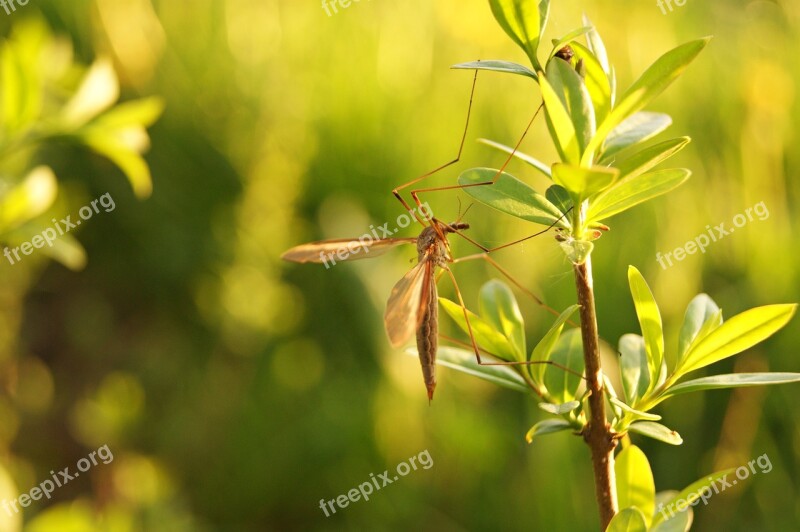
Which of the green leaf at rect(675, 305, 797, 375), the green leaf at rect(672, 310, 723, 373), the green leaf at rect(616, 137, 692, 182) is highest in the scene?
the green leaf at rect(616, 137, 692, 182)

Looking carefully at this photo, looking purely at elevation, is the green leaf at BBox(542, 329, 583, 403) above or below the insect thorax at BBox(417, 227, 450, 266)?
below

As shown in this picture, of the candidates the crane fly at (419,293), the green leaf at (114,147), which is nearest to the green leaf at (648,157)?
the crane fly at (419,293)

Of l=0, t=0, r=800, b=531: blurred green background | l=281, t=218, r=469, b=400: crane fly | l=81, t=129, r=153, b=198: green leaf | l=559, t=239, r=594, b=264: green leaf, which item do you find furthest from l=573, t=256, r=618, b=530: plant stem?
l=0, t=0, r=800, b=531: blurred green background

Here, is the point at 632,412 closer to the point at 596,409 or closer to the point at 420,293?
the point at 596,409

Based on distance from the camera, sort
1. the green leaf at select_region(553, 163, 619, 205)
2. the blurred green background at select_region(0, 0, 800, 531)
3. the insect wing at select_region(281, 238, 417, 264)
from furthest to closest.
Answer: the blurred green background at select_region(0, 0, 800, 531)
the insect wing at select_region(281, 238, 417, 264)
the green leaf at select_region(553, 163, 619, 205)

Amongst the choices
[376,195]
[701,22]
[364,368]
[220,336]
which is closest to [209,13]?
[376,195]

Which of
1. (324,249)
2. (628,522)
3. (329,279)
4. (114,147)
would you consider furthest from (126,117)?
(329,279)

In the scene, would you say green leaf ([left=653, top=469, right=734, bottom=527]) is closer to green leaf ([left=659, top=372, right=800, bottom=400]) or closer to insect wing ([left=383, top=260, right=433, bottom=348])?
green leaf ([left=659, top=372, right=800, bottom=400])

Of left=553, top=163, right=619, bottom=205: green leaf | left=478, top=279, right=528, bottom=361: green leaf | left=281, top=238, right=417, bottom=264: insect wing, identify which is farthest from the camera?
left=281, top=238, right=417, bottom=264: insect wing
